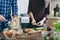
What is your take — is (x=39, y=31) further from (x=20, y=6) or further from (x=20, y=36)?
(x=20, y=6)

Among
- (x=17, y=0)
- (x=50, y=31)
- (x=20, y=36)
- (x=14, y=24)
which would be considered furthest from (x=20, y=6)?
(x=50, y=31)

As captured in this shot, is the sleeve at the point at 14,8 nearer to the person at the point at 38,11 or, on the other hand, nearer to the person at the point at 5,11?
the person at the point at 5,11

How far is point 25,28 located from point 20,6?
0.21m

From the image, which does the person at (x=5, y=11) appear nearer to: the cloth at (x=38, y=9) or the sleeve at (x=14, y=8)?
the sleeve at (x=14, y=8)

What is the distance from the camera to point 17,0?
161 centimetres

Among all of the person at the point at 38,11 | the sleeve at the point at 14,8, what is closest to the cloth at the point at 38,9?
the person at the point at 38,11

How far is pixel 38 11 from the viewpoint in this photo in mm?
1663

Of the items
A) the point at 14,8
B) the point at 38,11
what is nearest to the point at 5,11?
the point at 14,8

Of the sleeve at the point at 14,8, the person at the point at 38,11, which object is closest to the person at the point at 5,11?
the sleeve at the point at 14,8

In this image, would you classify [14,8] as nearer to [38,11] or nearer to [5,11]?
[5,11]

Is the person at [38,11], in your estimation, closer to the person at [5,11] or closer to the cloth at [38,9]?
the cloth at [38,9]

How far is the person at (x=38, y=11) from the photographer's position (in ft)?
5.40

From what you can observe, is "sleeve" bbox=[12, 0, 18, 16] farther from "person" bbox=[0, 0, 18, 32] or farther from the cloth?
the cloth

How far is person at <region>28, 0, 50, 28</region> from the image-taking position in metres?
1.65
